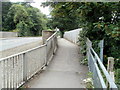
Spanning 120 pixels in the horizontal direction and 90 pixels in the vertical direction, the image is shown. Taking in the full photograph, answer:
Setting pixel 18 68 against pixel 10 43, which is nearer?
pixel 18 68

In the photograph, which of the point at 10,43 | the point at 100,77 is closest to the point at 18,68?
the point at 100,77

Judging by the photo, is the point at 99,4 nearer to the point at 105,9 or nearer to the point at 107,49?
the point at 105,9

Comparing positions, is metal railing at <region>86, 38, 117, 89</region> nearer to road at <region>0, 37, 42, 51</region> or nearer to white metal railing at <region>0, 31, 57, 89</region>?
white metal railing at <region>0, 31, 57, 89</region>

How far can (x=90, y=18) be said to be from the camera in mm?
7676

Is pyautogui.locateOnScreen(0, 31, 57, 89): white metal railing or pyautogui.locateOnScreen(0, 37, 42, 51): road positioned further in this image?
pyautogui.locateOnScreen(0, 37, 42, 51): road

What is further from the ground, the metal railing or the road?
the metal railing

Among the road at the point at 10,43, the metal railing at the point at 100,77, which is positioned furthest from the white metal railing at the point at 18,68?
the road at the point at 10,43

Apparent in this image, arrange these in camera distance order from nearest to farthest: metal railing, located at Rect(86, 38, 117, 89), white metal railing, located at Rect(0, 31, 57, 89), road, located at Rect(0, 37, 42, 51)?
metal railing, located at Rect(86, 38, 117, 89), white metal railing, located at Rect(0, 31, 57, 89), road, located at Rect(0, 37, 42, 51)

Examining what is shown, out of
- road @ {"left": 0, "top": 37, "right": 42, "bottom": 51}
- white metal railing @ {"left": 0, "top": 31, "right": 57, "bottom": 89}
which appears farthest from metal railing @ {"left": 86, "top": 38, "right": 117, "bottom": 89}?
road @ {"left": 0, "top": 37, "right": 42, "bottom": 51}

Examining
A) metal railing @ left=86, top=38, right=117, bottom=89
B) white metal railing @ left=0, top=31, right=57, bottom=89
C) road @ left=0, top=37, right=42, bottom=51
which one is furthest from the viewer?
road @ left=0, top=37, right=42, bottom=51

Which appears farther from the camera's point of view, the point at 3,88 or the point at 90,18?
the point at 90,18

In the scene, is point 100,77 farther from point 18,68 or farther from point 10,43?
point 10,43

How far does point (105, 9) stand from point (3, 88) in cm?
556

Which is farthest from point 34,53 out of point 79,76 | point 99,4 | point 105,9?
point 105,9
